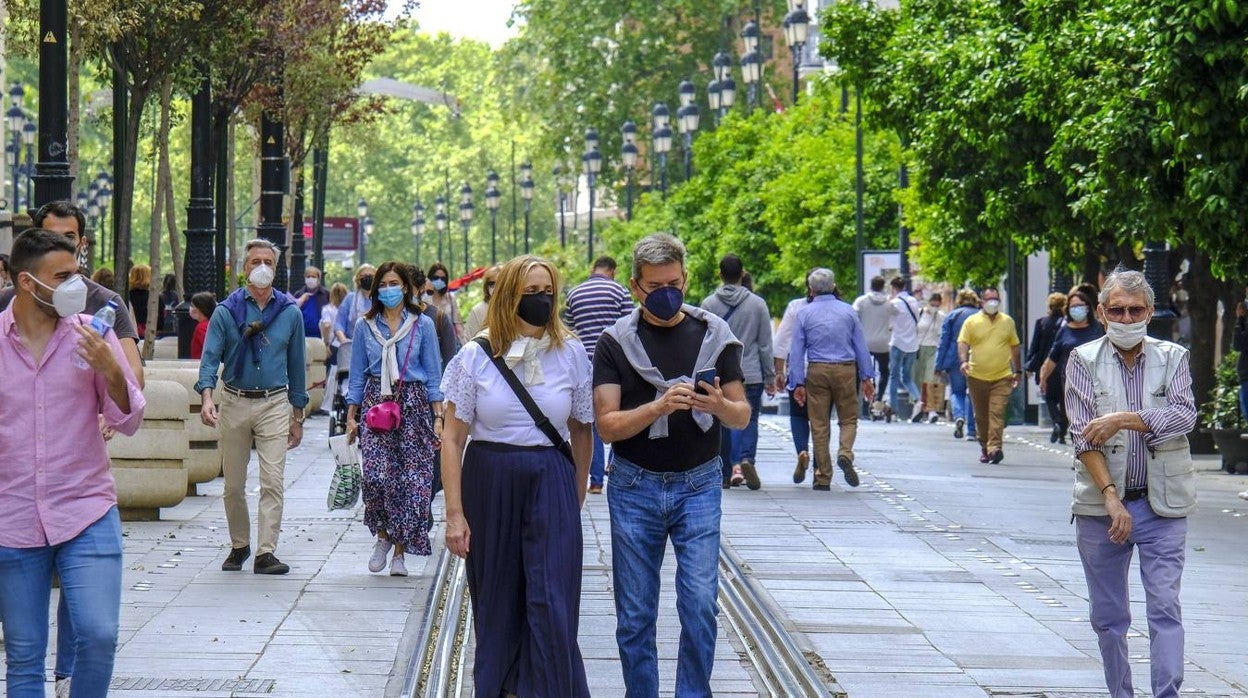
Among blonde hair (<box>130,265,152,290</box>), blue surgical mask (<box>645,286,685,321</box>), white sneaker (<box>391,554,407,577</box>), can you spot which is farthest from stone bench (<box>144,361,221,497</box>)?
blue surgical mask (<box>645,286,685,321</box>)

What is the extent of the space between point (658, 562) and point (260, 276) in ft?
16.1

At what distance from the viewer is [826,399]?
17.8 metres

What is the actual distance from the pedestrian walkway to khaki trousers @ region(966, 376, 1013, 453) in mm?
3365

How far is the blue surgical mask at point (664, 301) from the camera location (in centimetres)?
735

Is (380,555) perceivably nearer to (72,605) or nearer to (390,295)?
(390,295)

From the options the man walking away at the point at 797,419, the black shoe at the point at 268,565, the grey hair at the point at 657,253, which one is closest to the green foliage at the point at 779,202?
the man walking away at the point at 797,419

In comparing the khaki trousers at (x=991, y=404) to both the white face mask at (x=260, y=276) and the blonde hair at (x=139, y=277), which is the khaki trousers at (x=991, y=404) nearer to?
the blonde hair at (x=139, y=277)

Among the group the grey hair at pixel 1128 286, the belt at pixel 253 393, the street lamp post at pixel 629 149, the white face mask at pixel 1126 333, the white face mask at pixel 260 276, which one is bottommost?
the belt at pixel 253 393

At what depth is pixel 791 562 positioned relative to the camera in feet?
42.8

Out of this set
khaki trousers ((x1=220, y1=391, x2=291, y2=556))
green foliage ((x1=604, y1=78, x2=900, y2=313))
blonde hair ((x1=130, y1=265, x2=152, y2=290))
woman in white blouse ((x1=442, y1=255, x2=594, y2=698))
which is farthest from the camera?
green foliage ((x1=604, y1=78, x2=900, y2=313))

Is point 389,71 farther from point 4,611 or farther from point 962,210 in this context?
point 4,611

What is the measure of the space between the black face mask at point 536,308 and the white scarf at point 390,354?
502 centimetres

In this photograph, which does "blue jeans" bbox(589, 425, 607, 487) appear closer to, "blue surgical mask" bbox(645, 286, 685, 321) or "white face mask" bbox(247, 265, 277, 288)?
"white face mask" bbox(247, 265, 277, 288)

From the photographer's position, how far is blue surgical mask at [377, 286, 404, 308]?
12.4m
